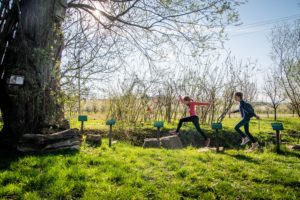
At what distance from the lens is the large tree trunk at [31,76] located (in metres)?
5.83

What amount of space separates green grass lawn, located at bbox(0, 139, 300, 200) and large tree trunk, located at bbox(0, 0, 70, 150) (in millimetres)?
1102

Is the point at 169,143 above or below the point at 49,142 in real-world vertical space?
below

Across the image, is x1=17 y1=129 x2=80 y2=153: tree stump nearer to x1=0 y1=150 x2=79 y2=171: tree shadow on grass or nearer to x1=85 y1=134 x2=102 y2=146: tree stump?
x1=0 y1=150 x2=79 y2=171: tree shadow on grass

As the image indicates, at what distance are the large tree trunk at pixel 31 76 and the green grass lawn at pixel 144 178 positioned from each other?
3.61 ft

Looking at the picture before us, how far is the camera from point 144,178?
4.50 meters

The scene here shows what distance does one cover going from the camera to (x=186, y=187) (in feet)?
13.6

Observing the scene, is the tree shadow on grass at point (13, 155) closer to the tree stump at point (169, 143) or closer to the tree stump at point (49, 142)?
the tree stump at point (49, 142)

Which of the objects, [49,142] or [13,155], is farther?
[49,142]

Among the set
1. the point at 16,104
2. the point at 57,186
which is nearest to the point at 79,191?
the point at 57,186

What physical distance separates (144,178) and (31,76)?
3617mm

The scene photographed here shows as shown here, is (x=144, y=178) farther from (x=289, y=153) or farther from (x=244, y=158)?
(x=289, y=153)

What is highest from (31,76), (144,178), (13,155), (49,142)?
(31,76)

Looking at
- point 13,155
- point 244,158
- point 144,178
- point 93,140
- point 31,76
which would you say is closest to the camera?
point 144,178

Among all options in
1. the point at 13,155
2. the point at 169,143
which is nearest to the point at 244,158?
the point at 169,143
